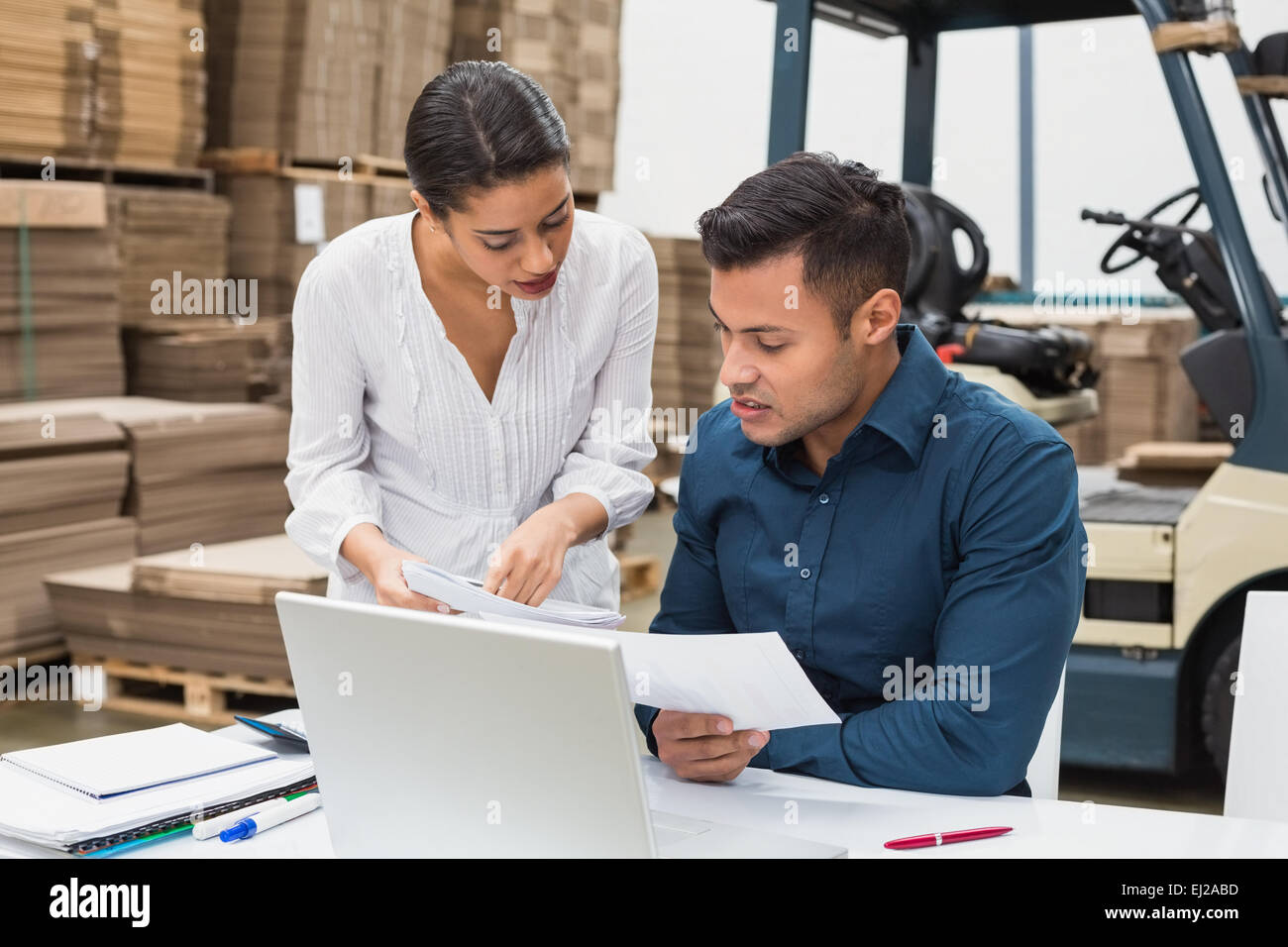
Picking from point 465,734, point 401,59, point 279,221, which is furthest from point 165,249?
point 465,734

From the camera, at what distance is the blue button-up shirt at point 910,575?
1.86m

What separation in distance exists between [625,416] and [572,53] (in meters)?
5.44

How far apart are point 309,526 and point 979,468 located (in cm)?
110

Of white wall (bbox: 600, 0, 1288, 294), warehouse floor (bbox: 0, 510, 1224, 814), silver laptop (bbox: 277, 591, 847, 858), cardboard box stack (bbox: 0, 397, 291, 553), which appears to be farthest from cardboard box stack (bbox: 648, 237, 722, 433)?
silver laptop (bbox: 277, 591, 847, 858)

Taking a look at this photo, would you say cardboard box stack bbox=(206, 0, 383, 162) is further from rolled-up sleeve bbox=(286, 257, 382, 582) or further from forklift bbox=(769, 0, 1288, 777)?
rolled-up sleeve bbox=(286, 257, 382, 582)

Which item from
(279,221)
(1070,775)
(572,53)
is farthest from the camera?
(572,53)

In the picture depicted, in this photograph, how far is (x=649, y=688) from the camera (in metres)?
1.62

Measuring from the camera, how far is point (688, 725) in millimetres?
1837

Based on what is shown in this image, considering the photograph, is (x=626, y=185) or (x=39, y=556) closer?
(x=39, y=556)

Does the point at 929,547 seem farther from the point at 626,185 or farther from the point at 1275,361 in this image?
the point at 626,185

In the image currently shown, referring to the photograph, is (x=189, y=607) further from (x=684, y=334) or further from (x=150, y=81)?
(x=684, y=334)
